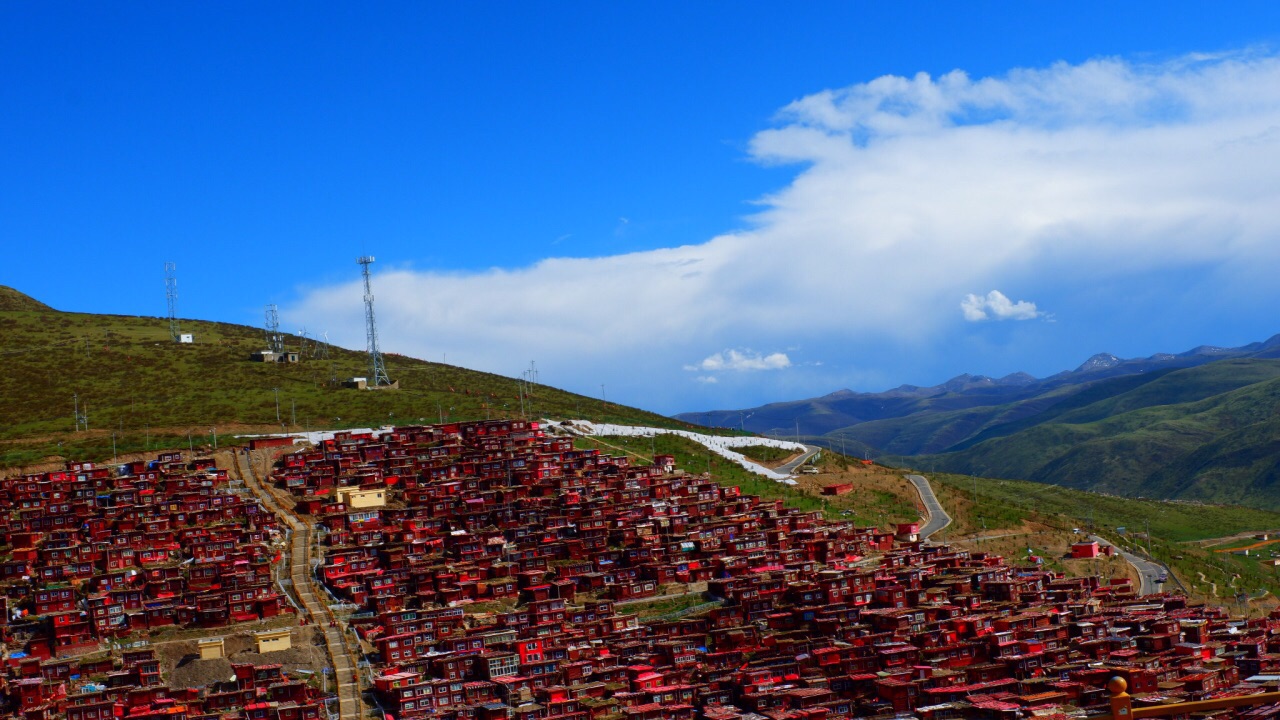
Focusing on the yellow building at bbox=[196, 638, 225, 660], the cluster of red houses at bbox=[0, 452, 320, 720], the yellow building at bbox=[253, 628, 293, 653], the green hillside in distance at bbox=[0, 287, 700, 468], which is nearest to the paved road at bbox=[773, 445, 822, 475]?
the green hillside in distance at bbox=[0, 287, 700, 468]

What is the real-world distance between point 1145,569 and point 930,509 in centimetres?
1227

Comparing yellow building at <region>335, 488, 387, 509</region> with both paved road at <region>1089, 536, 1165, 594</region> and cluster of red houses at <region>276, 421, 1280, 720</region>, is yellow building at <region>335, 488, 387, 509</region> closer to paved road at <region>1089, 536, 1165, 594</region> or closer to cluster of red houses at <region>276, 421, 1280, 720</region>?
cluster of red houses at <region>276, 421, 1280, 720</region>

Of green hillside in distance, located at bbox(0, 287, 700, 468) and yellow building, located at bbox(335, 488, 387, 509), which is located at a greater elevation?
green hillside in distance, located at bbox(0, 287, 700, 468)

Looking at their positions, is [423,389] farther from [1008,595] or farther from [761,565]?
[1008,595]

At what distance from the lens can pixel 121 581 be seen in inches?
1781

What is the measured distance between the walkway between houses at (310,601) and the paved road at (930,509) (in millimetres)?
30828

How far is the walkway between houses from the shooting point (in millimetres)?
37531

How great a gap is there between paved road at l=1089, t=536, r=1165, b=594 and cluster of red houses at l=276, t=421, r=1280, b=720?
5973 millimetres

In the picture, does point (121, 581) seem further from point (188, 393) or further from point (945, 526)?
point (945, 526)

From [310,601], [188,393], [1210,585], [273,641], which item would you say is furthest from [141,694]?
[1210,585]

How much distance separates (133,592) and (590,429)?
37.1m

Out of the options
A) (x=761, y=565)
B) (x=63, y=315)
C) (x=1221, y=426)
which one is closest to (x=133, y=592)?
(x=761, y=565)

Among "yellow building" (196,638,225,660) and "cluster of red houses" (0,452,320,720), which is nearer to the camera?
"cluster of red houses" (0,452,320,720)

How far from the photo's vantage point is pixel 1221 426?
154m
